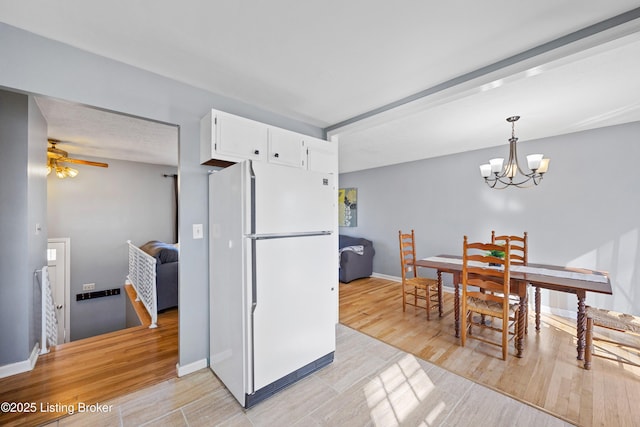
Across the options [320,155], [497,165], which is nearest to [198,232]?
[320,155]

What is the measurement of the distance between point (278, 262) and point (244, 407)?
0.99m

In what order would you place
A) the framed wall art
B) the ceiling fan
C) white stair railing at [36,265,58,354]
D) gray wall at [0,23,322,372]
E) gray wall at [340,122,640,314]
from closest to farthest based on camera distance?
gray wall at [0,23,322,372] → white stair railing at [36,265,58,354] → gray wall at [340,122,640,314] → the ceiling fan → the framed wall art

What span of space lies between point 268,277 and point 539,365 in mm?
2500

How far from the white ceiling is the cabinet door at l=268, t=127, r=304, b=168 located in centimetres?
38

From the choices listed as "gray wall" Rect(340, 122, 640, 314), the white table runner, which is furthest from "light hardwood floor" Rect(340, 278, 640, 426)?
"gray wall" Rect(340, 122, 640, 314)

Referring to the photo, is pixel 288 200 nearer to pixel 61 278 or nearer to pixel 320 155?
pixel 320 155

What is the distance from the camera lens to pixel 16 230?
2.08m

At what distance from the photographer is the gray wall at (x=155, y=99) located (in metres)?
1.55

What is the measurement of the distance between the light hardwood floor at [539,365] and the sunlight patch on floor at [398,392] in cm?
30

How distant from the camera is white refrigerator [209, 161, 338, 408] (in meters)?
1.71

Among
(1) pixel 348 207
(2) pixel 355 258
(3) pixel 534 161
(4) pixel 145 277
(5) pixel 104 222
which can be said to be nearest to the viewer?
(3) pixel 534 161

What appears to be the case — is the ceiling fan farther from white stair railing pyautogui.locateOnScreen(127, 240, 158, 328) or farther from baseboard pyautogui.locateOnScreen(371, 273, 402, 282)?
baseboard pyautogui.locateOnScreen(371, 273, 402, 282)

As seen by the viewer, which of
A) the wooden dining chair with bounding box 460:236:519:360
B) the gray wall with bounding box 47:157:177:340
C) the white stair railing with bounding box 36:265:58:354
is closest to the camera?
the wooden dining chair with bounding box 460:236:519:360

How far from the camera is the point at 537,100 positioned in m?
2.42
